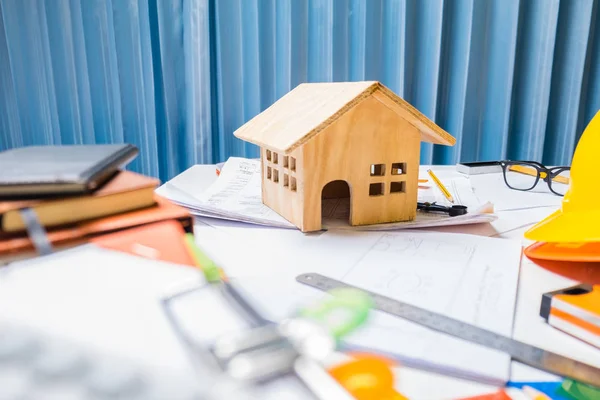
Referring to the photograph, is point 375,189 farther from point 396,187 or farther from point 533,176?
point 533,176

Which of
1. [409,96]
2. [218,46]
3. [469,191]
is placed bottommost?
[469,191]

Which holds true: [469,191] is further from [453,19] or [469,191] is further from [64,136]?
[64,136]

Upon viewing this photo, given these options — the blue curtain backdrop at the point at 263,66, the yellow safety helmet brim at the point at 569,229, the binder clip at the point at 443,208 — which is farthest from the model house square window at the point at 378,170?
the blue curtain backdrop at the point at 263,66

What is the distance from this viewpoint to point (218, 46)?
52.8 inches

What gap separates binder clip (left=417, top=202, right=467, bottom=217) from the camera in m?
0.69

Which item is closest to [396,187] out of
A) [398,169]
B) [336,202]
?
[398,169]

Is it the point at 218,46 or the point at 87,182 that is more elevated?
the point at 218,46

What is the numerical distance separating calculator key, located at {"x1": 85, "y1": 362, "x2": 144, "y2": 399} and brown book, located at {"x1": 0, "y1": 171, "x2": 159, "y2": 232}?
169mm

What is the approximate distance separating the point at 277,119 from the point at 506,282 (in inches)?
16.2

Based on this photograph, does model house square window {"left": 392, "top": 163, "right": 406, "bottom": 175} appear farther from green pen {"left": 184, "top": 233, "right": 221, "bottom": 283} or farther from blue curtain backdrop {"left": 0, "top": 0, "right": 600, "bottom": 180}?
blue curtain backdrop {"left": 0, "top": 0, "right": 600, "bottom": 180}

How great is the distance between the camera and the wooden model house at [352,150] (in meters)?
0.60

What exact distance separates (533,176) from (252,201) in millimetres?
614

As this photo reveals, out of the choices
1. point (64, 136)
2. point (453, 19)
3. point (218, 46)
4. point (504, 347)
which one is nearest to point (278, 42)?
point (218, 46)

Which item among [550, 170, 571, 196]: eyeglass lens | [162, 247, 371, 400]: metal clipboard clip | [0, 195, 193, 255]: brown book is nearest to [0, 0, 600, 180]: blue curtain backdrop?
[550, 170, 571, 196]: eyeglass lens
